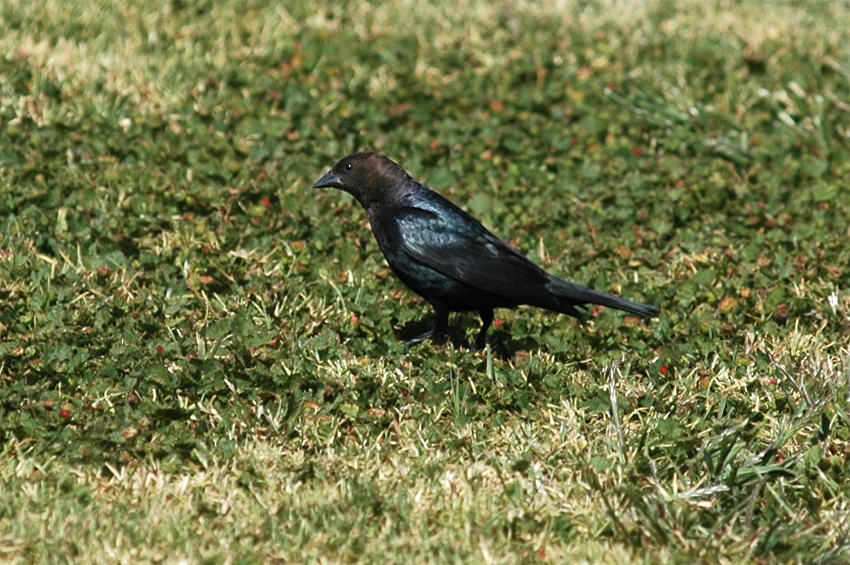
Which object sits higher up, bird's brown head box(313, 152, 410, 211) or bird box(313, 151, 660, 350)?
bird's brown head box(313, 152, 410, 211)

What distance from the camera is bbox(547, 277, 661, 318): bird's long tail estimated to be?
588 centimetres

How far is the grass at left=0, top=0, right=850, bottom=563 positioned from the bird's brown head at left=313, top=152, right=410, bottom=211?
1.68 ft

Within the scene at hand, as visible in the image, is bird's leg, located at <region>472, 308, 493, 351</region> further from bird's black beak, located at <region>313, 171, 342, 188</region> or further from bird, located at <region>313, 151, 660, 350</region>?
bird's black beak, located at <region>313, 171, 342, 188</region>

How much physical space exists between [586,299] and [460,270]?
0.63 metres

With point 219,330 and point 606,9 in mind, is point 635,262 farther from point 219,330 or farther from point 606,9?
point 606,9

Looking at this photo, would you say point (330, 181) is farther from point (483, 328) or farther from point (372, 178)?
point (483, 328)

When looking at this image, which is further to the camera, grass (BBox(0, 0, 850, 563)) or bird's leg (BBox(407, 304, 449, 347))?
bird's leg (BBox(407, 304, 449, 347))

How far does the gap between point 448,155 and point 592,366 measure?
9.21ft

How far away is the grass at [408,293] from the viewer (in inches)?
180

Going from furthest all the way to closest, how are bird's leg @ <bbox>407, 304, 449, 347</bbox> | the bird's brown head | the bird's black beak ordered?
the bird's black beak < the bird's brown head < bird's leg @ <bbox>407, 304, 449, 347</bbox>

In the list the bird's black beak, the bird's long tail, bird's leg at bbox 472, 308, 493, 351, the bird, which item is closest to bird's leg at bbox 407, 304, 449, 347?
the bird

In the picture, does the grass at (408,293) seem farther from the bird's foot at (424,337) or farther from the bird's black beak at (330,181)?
the bird's black beak at (330,181)

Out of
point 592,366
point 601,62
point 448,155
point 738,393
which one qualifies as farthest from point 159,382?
point 601,62

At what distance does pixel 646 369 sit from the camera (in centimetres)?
591
